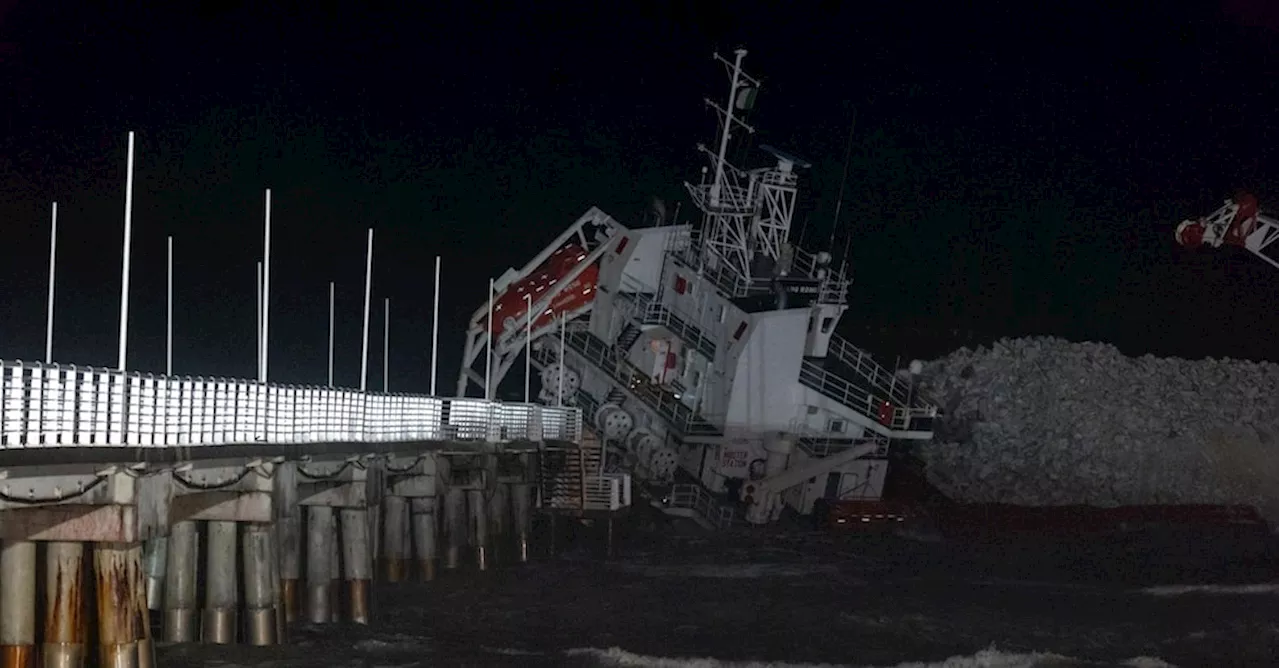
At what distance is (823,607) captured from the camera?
42250 millimetres

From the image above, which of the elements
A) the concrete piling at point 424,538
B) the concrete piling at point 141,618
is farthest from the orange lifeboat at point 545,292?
the concrete piling at point 141,618

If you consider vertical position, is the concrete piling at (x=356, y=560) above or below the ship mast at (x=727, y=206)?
below

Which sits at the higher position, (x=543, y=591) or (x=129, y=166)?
(x=129, y=166)

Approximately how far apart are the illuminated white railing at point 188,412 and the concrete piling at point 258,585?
142cm

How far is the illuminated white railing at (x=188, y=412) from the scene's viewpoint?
20.4m

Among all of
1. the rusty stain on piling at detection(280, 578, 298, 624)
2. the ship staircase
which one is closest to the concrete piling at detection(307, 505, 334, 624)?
the rusty stain on piling at detection(280, 578, 298, 624)

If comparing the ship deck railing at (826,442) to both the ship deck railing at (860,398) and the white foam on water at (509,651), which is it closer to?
the ship deck railing at (860,398)

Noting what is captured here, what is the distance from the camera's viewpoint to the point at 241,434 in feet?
94.4

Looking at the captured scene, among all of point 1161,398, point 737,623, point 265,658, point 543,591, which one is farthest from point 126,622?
point 1161,398

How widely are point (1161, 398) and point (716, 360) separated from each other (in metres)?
24.5

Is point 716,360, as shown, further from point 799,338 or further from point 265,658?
point 265,658

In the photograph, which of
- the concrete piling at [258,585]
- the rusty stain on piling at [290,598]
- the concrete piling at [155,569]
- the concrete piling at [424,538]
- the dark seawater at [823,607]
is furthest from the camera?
the concrete piling at [424,538]

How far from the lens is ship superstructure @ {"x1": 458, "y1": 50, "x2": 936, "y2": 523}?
56062 mm

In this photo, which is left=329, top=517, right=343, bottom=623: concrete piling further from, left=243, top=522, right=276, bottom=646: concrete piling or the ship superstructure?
the ship superstructure
